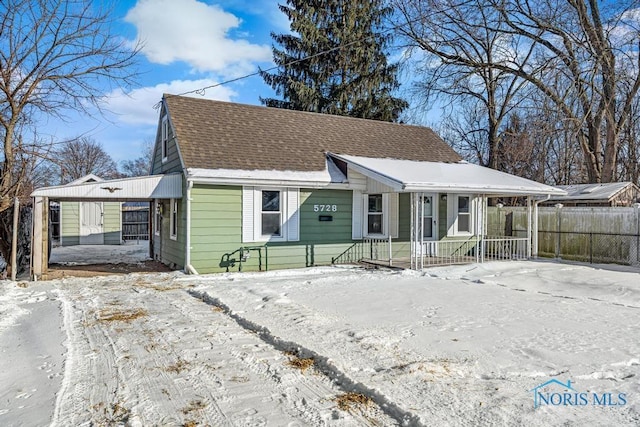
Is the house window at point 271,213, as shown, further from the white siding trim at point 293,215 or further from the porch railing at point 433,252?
the porch railing at point 433,252

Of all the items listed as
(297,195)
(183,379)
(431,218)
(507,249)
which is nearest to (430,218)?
(431,218)

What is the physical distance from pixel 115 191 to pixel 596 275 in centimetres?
1223

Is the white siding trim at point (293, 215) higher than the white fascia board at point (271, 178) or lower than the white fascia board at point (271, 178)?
lower

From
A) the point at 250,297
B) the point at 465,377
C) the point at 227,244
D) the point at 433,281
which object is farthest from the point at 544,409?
the point at 227,244

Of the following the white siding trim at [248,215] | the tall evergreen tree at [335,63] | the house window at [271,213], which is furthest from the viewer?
the tall evergreen tree at [335,63]

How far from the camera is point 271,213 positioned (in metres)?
12.0

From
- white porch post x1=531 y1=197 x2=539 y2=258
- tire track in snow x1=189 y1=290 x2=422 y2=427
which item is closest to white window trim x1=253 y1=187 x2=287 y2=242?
tire track in snow x1=189 y1=290 x2=422 y2=427

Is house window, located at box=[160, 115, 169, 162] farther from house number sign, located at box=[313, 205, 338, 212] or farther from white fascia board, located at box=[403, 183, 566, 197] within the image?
white fascia board, located at box=[403, 183, 566, 197]

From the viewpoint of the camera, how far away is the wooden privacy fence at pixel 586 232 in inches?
519

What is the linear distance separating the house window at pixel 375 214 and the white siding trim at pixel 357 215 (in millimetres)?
361

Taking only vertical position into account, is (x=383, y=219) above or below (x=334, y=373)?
above

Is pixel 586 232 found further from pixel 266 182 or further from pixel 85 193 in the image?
pixel 85 193

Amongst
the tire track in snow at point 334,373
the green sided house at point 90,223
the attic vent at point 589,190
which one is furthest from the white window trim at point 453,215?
the green sided house at point 90,223

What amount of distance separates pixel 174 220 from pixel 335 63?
17.1 m
